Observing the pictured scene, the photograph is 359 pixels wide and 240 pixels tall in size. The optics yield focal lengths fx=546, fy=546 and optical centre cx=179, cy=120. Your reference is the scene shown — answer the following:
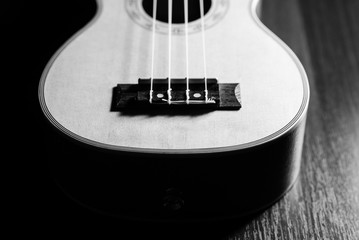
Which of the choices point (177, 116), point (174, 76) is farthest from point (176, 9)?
point (177, 116)

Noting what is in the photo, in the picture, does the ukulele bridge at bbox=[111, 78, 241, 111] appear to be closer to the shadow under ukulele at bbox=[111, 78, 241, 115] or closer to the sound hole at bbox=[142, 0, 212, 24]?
the shadow under ukulele at bbox=[111, 78, 241, 115]

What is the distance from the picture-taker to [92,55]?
1312 mm

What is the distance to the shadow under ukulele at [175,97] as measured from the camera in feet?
3.89

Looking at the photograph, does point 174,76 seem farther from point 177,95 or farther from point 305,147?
point 305,147

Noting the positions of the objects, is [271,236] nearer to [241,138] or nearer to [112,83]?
[241,138]

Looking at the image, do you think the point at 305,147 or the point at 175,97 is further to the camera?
the point at 305,147

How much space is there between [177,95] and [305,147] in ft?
1.54

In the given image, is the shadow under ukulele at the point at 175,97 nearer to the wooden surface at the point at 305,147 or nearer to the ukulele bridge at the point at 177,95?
the ukulele bridge at the point at 177,95

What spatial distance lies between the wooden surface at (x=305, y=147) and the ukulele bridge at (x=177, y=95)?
0.57ft

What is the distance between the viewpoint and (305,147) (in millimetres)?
1495

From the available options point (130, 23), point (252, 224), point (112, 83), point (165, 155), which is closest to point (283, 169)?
point (252, 224)

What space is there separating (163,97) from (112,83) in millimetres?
132

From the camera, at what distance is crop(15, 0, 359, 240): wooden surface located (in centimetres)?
130

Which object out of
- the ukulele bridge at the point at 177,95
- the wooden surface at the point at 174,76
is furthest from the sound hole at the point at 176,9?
the ukulele bridge at the point at 177,95
